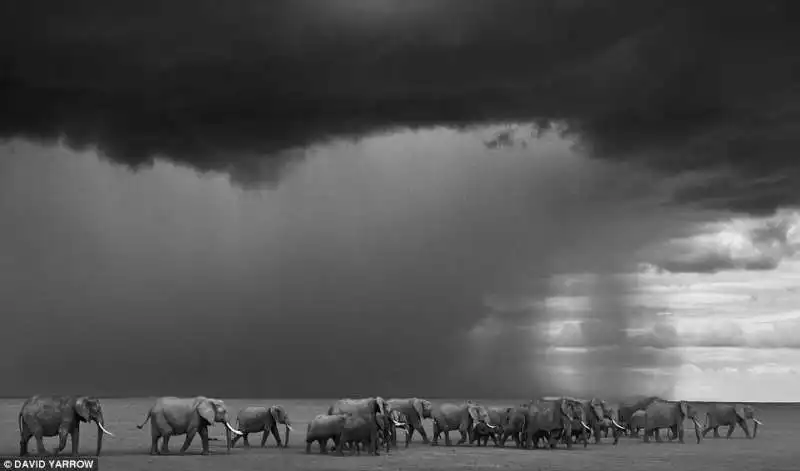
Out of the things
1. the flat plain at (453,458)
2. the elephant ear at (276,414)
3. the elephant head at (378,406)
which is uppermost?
the elephant head at (378,406)

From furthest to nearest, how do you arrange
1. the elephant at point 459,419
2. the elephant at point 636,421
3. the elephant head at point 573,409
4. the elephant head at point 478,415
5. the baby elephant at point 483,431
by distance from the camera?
1. the elephant at point 636,421
2. the elephant at point 459,419
3. the elephant head at point 478,415
4. the baby elephant at point 483,431
5. the elephant head at point 573,409

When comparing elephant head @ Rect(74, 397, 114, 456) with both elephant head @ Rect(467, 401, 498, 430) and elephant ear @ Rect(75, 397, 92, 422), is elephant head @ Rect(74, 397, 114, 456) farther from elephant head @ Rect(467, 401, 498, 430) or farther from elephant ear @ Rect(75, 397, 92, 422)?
elephant head @ Rect(467, 401, 498, 430)

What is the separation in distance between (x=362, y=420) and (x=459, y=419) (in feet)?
39.3

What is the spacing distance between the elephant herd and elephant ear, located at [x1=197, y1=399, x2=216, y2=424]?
0.04 metres

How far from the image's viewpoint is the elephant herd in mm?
36750

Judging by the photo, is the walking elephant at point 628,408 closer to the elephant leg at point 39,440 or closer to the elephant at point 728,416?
the elephant at point 728,416

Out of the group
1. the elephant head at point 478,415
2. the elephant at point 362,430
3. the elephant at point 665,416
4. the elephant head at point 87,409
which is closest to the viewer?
the elephant head at point 87,409

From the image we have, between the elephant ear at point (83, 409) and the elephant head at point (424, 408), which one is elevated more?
the elephant head at point (424, 408)

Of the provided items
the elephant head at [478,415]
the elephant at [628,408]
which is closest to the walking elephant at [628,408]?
the elephant at [628,408]

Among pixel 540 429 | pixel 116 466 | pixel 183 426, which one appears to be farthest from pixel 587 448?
pixel 116 466

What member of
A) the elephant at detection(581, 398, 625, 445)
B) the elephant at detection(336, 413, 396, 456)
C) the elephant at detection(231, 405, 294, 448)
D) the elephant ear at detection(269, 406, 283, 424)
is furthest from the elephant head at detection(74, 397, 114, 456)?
the elephant at detection(581, 398, 625, 445)

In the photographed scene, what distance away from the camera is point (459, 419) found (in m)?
52.9

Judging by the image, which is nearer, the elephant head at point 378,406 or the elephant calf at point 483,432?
the elephant head at point 378,406

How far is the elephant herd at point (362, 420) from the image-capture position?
36750 mm
